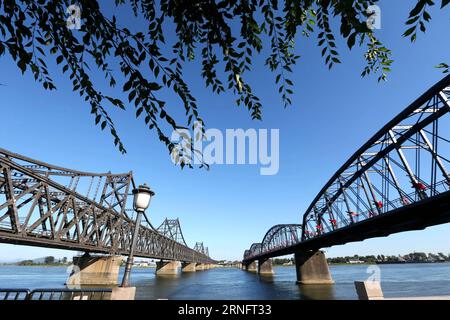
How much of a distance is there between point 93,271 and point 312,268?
42763mm

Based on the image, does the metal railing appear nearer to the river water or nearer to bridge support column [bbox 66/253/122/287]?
the river water

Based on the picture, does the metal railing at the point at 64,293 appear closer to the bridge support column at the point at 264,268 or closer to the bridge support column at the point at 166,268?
the bridge support column at the point at 166,268

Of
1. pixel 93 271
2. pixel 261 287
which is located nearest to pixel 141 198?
pixel 93 271

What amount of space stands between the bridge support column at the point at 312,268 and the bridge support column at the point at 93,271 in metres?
37.0

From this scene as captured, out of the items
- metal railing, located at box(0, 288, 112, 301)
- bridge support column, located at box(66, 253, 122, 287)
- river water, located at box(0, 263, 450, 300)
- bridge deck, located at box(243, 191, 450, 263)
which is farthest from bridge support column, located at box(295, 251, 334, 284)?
metal railing, located at box(0, 288, 112, 301)

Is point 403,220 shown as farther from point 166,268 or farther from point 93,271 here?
point 166,268

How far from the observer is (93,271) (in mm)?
39312

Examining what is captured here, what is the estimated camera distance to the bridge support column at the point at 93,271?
129 ft

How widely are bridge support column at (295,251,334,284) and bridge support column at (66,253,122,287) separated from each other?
37.0 m

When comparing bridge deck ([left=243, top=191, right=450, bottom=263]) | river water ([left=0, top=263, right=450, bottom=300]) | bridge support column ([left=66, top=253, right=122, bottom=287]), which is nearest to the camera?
bridge deck ([left=243, top=191, right=450, bottom=263])

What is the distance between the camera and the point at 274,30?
4.09 metres

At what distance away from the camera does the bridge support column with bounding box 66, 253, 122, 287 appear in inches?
1543

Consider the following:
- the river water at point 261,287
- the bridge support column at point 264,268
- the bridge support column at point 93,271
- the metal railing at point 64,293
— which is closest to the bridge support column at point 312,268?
the river water at point 261,287
